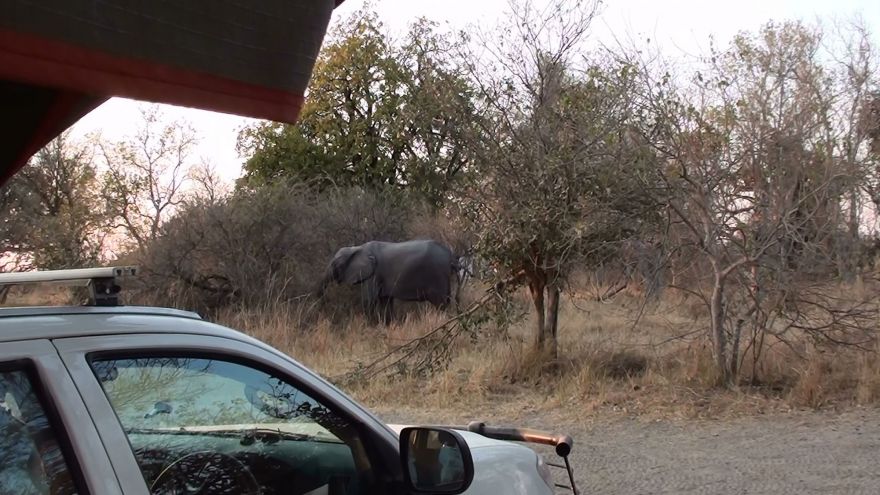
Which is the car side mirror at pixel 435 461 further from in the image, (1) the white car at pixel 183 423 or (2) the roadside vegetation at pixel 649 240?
(2) the roadside vegetation at pixel 649 240

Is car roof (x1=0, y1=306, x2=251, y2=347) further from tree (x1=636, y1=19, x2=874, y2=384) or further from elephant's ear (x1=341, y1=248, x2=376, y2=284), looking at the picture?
elephant's ear (x1=341, y1=248, x2=376, y2=284)

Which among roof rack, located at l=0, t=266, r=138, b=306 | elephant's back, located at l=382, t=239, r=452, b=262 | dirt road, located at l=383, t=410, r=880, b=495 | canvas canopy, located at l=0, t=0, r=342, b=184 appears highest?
canvas canopy, located at l=0, t=0, r=342, b=184

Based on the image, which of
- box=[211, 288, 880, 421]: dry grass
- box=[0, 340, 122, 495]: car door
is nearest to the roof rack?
box=[0, 340, 122, 495]: car door

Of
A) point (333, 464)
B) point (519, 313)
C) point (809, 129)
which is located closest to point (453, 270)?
point (519, 313)

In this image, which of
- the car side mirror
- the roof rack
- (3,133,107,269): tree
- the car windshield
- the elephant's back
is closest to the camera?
the car windshield

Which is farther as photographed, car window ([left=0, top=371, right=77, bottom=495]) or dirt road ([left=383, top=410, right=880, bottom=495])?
dirt road ([left=383, top=410, right=880, bottom=495])

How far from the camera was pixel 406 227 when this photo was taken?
2022cm

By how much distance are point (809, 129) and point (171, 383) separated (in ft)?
27.2

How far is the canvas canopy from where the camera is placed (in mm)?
1910

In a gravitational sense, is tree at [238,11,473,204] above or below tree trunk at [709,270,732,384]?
above

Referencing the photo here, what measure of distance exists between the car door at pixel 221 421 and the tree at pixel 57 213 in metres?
11.3

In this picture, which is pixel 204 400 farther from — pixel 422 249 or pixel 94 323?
pixel 422 249

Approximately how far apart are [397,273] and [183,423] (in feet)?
47.9

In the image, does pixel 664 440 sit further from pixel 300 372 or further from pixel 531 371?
pixel 300 372
